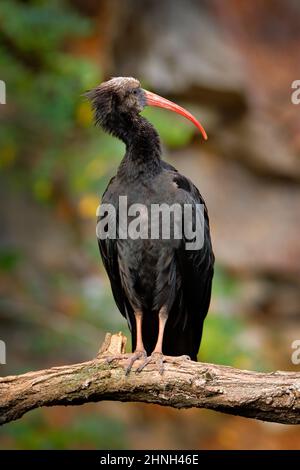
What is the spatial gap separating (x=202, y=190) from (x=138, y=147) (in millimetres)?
6374

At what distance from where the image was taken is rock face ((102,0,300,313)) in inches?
457

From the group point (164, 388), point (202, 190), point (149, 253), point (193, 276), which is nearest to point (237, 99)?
point (202, 190)

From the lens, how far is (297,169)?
12.1 metres

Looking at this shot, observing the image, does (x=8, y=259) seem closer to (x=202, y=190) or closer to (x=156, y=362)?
(x=202, y=190)

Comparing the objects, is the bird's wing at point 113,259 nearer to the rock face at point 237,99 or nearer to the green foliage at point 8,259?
the green foliage at point 8,259

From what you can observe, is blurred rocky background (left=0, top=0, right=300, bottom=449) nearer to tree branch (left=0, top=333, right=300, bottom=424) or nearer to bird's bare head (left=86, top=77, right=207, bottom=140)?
bird's bare head (left=86, top=77, right=207, bottom=140)

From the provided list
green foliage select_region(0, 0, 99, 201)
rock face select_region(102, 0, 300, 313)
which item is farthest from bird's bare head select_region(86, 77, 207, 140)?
rock face select_region(102, 0, 300, 313)

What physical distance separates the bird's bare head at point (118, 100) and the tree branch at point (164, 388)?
5.39 feet

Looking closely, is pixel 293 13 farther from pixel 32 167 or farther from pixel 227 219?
pixel 32 167

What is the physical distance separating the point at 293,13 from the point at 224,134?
1.94 m

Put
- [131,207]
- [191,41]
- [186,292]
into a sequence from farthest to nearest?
[191,41], [186,292], [131,207]

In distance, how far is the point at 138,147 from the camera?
233 inches

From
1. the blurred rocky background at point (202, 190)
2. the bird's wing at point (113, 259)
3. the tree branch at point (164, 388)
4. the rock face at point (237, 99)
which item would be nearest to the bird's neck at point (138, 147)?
the bird's wing at point (113, 259)

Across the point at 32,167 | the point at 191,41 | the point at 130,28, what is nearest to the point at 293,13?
the point at 191,41
